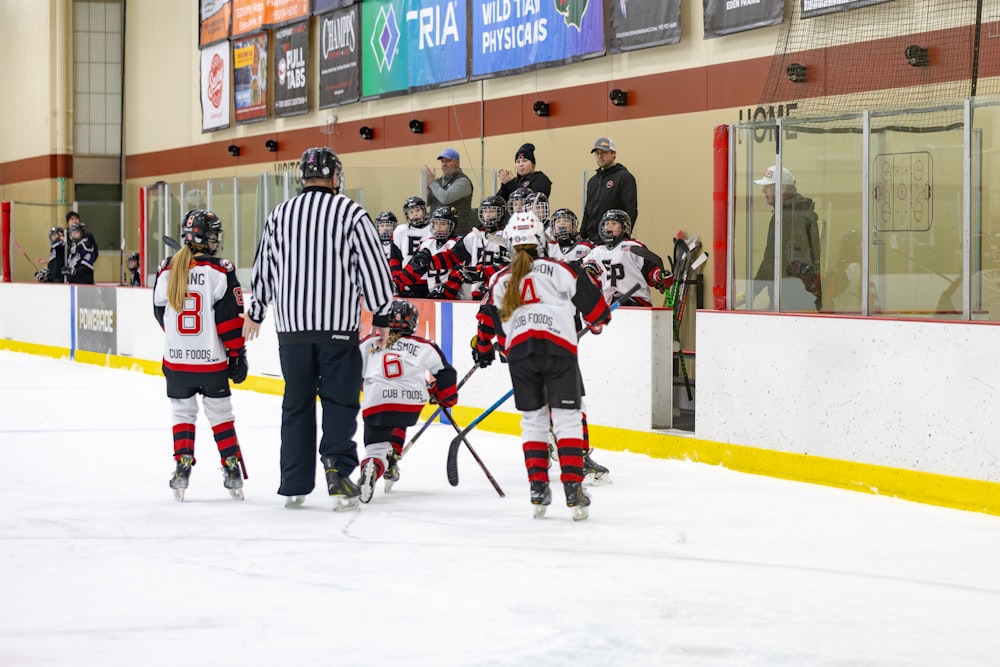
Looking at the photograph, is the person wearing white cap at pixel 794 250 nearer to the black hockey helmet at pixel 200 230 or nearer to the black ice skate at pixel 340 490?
the black ice skate at pixel 340 490

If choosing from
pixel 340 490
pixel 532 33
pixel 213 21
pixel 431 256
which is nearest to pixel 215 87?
pixel 213 21

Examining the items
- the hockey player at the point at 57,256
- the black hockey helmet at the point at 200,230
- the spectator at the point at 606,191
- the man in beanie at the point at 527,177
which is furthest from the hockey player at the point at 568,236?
the hockey player at the point at 57,256

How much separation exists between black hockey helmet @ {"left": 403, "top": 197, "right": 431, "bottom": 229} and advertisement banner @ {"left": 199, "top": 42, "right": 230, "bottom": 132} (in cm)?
829

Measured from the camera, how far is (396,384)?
615 centimetres

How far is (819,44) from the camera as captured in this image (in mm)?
9078

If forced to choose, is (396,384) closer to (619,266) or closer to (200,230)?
(200,230)

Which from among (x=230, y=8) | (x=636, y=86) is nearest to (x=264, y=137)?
(x=230, y=8)

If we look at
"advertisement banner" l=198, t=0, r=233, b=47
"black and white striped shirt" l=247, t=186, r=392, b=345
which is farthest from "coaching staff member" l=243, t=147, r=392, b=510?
"advertisement banner" l=198, t=0, r=233, b=47

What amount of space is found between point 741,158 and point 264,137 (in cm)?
1061

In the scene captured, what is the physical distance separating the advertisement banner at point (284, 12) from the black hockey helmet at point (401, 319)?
10005mm

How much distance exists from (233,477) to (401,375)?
0.85m

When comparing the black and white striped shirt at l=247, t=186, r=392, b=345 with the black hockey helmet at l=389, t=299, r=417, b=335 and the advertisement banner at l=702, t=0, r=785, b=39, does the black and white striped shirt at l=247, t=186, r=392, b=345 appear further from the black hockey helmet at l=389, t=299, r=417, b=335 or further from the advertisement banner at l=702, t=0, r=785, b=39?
the advertisement banner at l=702, t=0, r=785, b=39

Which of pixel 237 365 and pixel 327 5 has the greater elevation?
pixel 327 5

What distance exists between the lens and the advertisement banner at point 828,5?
8703 mm
